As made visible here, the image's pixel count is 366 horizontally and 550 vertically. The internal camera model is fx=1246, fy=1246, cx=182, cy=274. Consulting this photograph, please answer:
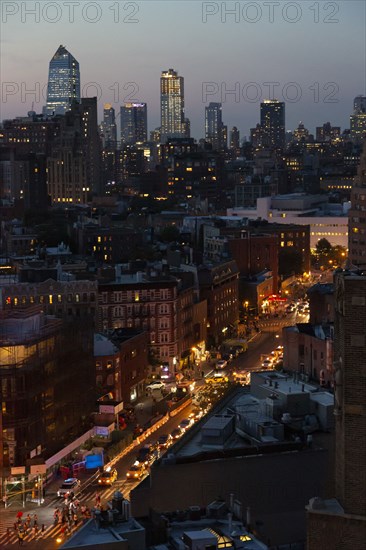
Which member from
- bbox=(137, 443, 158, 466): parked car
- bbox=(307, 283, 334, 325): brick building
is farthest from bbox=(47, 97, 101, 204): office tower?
bbox=(137, 443, 158, 466): parked car

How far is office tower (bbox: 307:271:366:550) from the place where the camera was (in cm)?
1343

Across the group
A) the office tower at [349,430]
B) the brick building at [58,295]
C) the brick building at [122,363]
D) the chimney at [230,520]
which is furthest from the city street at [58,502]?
the office tower at [349,430]

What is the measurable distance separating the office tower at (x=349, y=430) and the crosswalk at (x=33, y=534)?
13.3 metres

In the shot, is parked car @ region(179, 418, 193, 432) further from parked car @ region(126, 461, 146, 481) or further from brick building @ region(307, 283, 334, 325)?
brick building @ region(307, 283, 334, 325)

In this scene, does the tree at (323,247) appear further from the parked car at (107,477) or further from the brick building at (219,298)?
the parked car at (107,477)

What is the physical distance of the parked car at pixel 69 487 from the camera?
2909cm

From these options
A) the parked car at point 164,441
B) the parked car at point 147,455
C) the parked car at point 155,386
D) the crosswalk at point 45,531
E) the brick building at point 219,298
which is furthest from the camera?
the brick building at point 219,298

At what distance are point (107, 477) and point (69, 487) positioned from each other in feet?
3.57

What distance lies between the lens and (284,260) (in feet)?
251

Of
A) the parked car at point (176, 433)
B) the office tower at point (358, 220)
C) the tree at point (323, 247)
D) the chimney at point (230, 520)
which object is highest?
the office tower at point (358, 220)

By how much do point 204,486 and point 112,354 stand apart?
18179mm

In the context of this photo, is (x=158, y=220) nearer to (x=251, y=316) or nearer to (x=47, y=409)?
(x=251, y=316)

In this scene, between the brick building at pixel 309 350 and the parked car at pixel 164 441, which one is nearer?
the parked car at pixel 164 441

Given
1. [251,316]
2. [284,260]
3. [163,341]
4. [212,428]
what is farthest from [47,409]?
[284,260]
